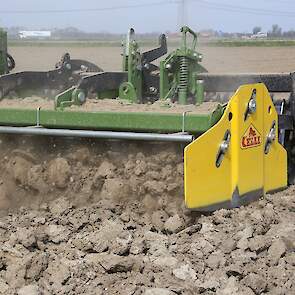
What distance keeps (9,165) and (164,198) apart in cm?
122

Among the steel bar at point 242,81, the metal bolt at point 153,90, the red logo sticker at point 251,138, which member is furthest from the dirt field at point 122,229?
the metal bolt at point 153,90

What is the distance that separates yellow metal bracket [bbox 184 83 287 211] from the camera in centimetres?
463

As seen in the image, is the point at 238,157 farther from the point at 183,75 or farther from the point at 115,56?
the point at 115,56

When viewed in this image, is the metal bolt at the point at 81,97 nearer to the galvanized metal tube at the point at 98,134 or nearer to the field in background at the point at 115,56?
the galvanized metal tube at the point at 98,134

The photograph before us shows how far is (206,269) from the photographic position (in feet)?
13.3

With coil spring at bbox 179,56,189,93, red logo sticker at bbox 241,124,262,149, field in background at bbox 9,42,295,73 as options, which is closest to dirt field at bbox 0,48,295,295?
red logo sticker at bbox 241,124,262,149

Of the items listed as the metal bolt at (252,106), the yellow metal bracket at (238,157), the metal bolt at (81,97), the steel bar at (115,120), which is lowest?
the yellow metal bracket at (238,157)

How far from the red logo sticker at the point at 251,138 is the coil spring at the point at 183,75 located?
46.0 inches

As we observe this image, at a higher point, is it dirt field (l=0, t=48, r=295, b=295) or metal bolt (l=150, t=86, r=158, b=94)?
metal bolt (l=150, t=86, r=158, b=94)

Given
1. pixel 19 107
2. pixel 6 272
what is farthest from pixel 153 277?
pixel 19 107

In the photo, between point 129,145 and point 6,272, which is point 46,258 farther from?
point 129,145

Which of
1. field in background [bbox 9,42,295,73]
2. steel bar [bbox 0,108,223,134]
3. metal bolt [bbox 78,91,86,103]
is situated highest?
metal bolt [bbox 78,91,86,103]

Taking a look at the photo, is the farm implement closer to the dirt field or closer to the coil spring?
the coil spring

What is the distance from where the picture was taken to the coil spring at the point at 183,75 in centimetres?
616
